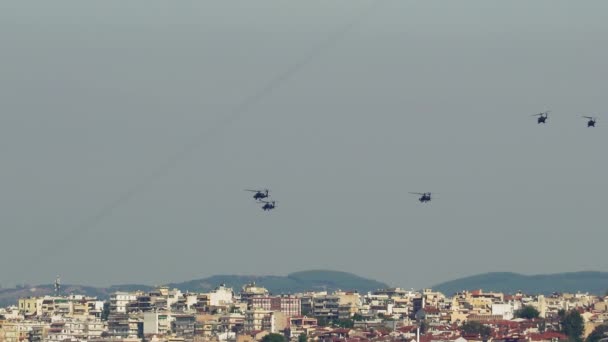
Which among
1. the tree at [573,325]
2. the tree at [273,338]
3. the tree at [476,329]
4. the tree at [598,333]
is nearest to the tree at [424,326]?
the tree at [476,329]

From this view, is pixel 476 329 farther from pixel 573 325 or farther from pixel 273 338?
pixel 273 338

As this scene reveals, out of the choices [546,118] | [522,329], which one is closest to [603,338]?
[522,329]

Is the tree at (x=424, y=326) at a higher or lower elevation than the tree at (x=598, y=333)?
higher

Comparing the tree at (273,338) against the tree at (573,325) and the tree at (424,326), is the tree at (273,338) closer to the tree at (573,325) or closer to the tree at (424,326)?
the tree at (424,326)

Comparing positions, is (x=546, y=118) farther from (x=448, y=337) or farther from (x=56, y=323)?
(x=56, y=323)

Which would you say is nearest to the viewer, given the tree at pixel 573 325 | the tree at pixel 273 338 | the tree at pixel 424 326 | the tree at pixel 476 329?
the tree at pixel 273 338

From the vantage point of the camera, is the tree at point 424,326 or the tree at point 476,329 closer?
the tree at point 476,329

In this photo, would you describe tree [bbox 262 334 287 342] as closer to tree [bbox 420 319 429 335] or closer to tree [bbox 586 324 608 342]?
tree [bbox 420 319 429 335]

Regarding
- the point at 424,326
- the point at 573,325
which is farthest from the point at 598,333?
the point at 424,326
